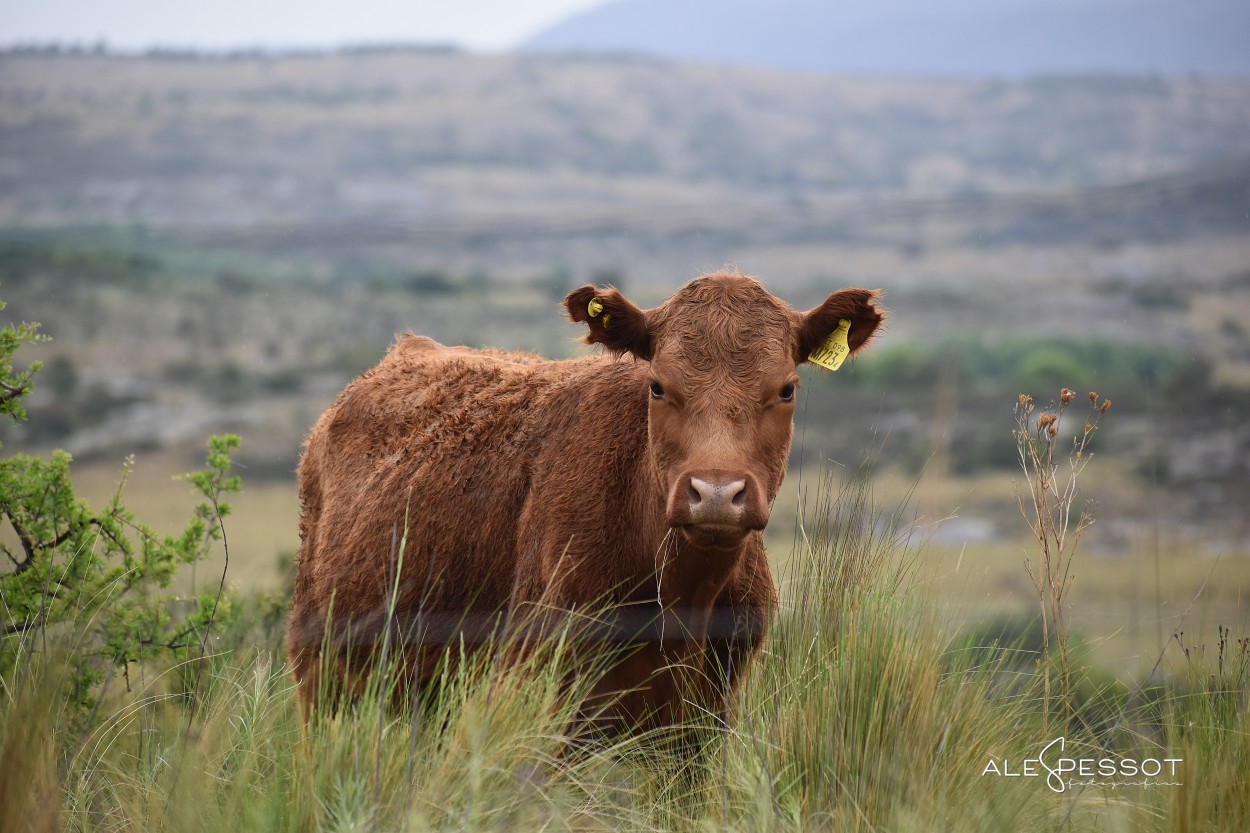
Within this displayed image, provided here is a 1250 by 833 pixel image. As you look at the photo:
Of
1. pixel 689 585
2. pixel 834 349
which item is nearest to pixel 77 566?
pixel 689 585

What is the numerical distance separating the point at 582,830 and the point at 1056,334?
78.1 meters

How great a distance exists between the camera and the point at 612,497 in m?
5.38

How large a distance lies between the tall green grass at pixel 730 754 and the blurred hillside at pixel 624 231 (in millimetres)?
5335

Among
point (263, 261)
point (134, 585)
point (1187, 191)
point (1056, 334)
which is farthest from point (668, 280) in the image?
point (134, 585)

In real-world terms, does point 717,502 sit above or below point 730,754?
above

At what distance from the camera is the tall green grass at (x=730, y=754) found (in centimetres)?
403

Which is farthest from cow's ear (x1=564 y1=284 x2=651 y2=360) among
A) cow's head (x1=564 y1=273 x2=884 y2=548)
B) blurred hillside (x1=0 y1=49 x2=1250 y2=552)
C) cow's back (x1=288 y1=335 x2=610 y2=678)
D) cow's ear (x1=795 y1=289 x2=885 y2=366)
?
blurred hillside (x1=0 y1=49 x2=1250 y2=552)

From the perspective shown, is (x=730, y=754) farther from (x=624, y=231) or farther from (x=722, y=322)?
(x=624, y=231)

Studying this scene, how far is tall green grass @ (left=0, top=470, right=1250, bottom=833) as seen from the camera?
403cm

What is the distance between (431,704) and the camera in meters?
5.58

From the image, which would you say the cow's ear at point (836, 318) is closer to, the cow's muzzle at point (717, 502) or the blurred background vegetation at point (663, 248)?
the blurred background vegetation at point (663, 248)

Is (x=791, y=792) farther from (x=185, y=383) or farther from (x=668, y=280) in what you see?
(x=668, y=280)

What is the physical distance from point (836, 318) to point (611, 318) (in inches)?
43.3

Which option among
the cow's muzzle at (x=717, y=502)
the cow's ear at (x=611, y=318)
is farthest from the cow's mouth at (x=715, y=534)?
the cow's ear at (x=611, y=318)
